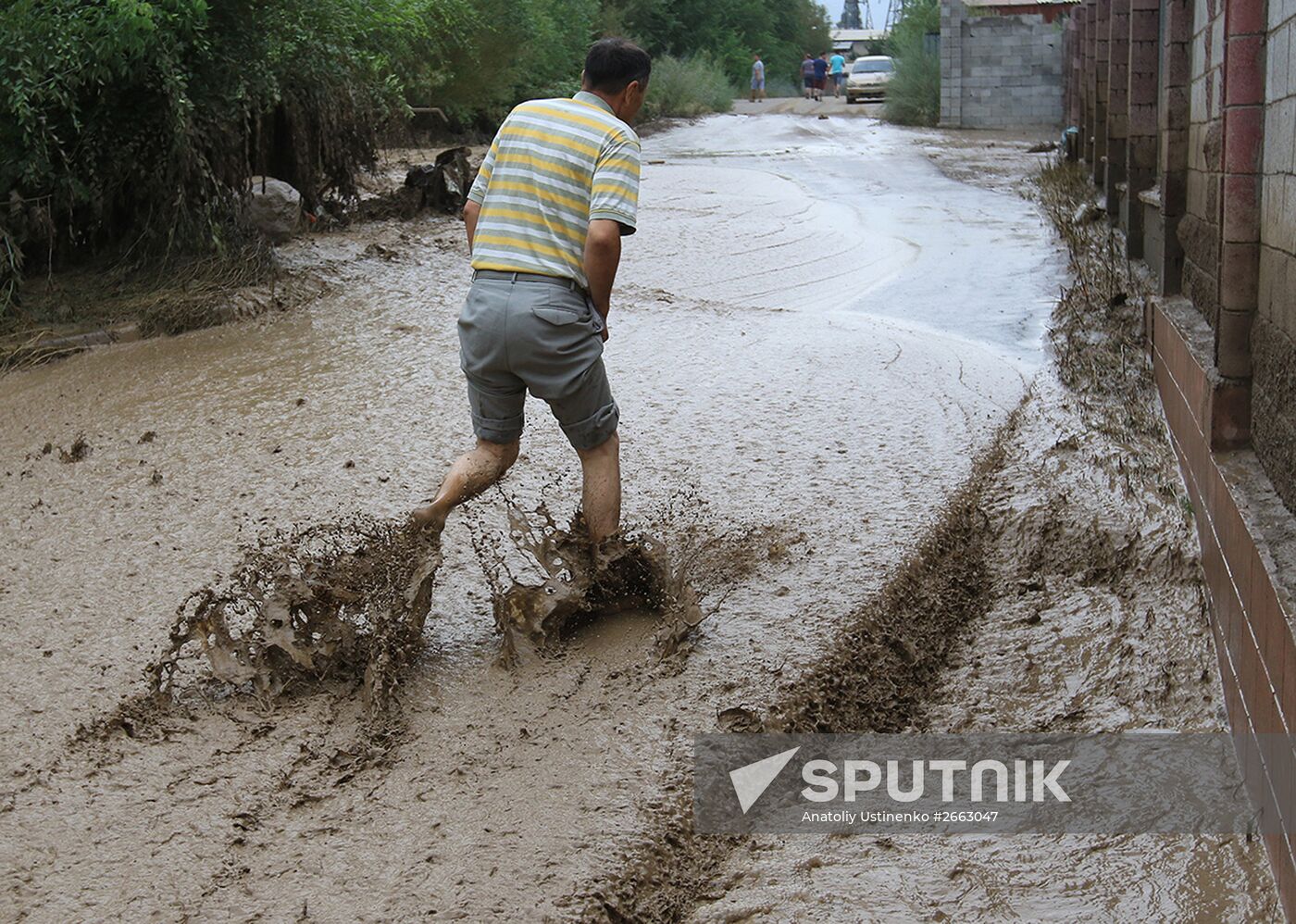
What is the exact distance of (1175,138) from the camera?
7.32 meters

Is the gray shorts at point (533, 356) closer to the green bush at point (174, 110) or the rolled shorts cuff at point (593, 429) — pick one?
the rolled shorts cuff at point (593, 429)

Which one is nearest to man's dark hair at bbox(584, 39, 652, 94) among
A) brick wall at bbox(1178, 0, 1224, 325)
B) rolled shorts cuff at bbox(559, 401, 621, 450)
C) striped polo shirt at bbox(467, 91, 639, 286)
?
striped polo shirt at bbox(467, 91, 639, 286)

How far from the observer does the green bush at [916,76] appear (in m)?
29.7

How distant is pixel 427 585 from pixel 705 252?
25.9ft

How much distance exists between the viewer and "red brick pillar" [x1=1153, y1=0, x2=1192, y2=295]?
7.18 m

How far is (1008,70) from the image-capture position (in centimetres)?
2828

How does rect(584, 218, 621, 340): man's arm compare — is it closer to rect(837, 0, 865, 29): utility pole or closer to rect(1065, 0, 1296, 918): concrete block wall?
rect(1065, 0, 1296, 918): concrete block wall

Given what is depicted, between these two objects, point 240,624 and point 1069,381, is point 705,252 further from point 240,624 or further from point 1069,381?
point 240,624

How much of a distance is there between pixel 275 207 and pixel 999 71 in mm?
20229

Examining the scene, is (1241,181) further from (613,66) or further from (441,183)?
(441,183)

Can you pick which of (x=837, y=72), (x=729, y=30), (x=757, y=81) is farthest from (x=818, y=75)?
(x=729, y=30)

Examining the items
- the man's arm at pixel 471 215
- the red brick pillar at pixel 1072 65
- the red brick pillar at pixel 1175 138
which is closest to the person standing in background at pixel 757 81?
the red brick pillar at pixel 1072 65

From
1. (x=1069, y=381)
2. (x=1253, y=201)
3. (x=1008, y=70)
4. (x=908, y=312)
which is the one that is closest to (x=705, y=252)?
(x=908, y=312)

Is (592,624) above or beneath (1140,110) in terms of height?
beneath
